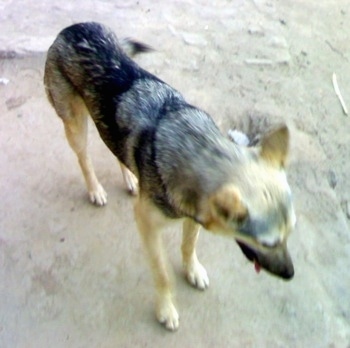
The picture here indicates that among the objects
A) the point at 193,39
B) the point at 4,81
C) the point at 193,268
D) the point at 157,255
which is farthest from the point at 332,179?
the point at 4,81

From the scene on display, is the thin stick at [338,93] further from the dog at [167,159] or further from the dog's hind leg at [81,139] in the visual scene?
the dog's hind leg at [81,139]

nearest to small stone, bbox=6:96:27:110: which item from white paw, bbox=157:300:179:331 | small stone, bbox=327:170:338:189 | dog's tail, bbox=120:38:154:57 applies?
dog's tail, bbox=120:38:154:57

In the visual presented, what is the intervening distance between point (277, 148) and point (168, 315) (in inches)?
51.4

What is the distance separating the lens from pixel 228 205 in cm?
259

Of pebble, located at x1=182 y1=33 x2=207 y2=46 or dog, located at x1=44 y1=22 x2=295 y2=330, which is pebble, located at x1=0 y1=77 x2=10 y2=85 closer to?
dog, located at x1=44 y1=22 x2=295 y2=330

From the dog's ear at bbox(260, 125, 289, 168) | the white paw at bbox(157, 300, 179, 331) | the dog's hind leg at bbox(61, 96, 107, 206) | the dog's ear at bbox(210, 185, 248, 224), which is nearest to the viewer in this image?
the dog's ear at bbox(210, 185, 248, 224)

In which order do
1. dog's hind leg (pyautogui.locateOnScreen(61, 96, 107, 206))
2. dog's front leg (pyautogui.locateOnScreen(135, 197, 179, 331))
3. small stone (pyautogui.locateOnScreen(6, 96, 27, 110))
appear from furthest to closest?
small stone (pyautogui.locateOnScreen(6, 96, 27, 110))
dog's hind leg (pyautogui.locateOnScreen(61, 96, 107, 206))
dog's front leg (pyautogui.locateOnScreen(135, 197, 179, 331))

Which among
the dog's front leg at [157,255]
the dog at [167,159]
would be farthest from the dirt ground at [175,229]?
the dog at [167,159]

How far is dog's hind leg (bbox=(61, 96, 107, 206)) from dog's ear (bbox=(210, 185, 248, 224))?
153 centimetres

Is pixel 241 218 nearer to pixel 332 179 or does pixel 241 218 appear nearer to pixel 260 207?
pixel 260 207

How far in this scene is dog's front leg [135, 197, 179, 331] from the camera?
3.31 meters

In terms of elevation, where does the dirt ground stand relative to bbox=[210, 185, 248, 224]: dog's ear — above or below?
below

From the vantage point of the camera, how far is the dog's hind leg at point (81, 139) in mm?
3914

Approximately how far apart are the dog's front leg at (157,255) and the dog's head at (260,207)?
0.47 meters
